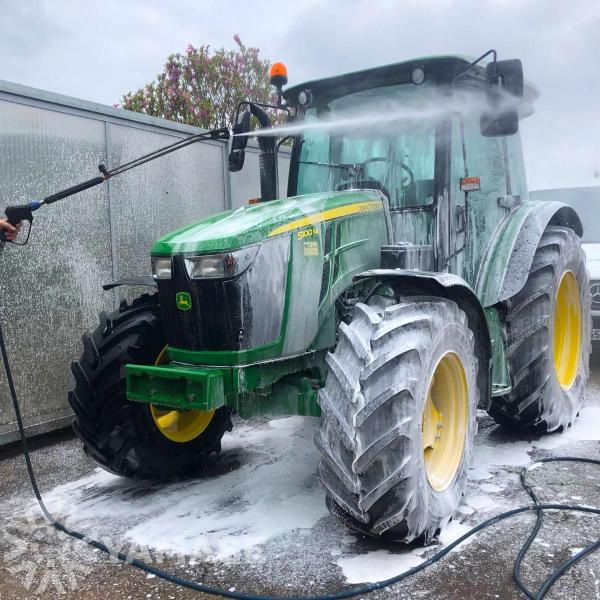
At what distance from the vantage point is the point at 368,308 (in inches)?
125

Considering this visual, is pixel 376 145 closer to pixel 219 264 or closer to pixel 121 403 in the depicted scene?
pixel 219 264

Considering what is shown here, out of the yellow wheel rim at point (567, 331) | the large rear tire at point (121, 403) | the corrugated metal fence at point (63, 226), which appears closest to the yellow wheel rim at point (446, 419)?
the large rear tire at point (121, 403)

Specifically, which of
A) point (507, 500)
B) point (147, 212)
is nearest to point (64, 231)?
point (147, 212)

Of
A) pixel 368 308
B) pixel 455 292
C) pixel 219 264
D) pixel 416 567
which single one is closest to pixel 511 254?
pixel 455 292

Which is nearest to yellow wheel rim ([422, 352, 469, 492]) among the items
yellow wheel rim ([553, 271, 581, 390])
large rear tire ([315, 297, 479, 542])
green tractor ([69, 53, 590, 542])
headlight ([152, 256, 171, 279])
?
green tractor ([69, 53, 590, 542])

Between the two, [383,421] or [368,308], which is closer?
[383,421]

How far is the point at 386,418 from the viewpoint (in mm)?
2863

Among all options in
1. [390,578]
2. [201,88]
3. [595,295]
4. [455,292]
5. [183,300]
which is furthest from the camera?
[201,88]

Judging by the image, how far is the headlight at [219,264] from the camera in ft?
10.4

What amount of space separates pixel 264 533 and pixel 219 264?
4.54 ft

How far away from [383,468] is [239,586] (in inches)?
31.6

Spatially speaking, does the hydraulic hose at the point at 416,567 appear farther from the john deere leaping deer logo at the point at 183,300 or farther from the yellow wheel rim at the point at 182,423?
the john deere leaping deer logo at the point at 183,300

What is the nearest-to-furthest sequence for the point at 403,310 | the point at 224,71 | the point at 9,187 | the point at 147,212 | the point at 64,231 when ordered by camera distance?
1. the point at 403,310
2. the point at 9,187
3. the point at 64,231
4. the point at 147,212
5. the point at 224,71

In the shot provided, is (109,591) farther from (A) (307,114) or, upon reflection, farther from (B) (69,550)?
(A) (307,114)
